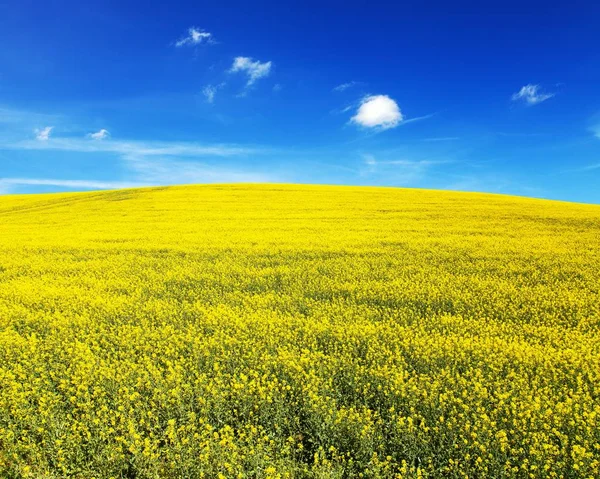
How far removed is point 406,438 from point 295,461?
4.41ft

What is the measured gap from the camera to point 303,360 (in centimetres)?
634

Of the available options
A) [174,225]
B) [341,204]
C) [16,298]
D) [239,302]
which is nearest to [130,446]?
[239,302]

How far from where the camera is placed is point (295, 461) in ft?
14.8

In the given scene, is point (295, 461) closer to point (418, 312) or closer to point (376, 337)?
point (376, 337)

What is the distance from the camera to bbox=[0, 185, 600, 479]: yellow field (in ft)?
14.9

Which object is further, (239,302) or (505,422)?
(239,302)

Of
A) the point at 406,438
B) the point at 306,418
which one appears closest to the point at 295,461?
the point at 306,418

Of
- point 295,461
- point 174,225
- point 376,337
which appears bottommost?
point 295,461

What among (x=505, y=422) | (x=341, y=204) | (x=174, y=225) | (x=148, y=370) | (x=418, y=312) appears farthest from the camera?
(x=341, y=204)

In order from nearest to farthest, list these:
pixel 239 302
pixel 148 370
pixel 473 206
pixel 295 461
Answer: pixel 295 461, pixel 148 370, pixel 239 302, pixel 473 206

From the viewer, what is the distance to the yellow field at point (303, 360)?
4555 mm

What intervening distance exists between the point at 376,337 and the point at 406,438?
8.91ft

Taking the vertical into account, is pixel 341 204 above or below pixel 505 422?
above

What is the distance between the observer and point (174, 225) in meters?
21.4
